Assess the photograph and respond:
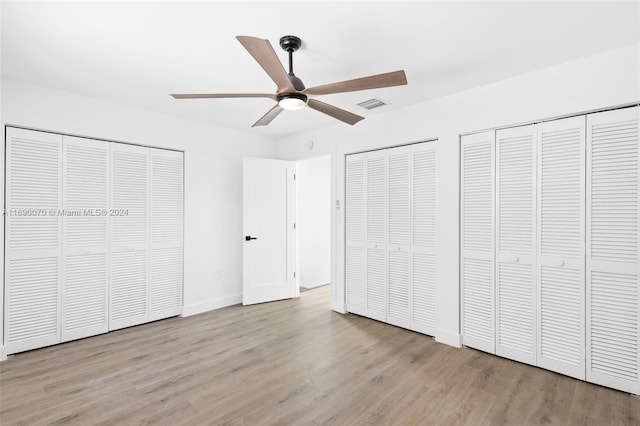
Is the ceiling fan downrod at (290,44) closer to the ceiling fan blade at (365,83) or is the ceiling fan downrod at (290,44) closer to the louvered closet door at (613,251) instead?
the ceiling fan blade at (365,83)

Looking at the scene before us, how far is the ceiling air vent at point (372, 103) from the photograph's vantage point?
327 centimetres

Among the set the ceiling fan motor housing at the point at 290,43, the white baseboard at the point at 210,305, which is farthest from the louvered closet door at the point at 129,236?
the ceiling fan motor housing at the point at 290,43

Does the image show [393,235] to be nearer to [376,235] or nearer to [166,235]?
[376,235]

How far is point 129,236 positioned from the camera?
3.62 metres

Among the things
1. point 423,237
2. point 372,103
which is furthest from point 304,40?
point 423,237

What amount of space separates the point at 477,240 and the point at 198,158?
348cm

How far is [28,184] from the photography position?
297cm

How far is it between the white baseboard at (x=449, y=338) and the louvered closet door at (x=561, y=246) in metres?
0.65

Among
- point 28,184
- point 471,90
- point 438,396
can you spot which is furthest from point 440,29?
point 28,184

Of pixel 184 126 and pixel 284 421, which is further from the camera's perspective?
pixel 184 126

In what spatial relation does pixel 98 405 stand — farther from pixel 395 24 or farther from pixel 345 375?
pixel 395 24

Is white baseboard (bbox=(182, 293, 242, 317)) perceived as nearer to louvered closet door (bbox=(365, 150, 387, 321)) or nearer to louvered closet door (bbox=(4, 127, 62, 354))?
louvered closet door (bbox=(4, 127, 62, 354))

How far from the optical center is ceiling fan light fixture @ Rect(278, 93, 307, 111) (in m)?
2.04

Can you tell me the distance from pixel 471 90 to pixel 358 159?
57.3 inches
